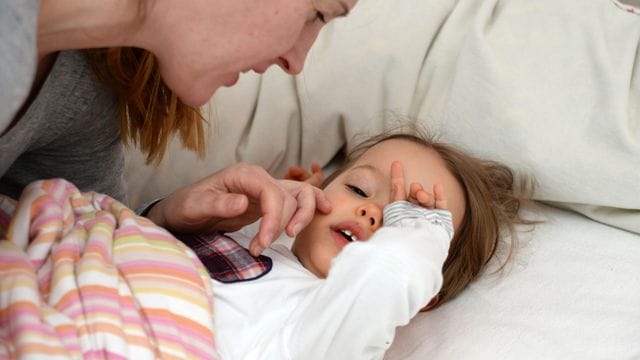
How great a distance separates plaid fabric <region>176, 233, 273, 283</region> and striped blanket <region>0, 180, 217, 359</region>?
6cm

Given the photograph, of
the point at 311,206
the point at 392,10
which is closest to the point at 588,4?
the point at 392,10

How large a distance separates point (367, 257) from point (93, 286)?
349 millimetres

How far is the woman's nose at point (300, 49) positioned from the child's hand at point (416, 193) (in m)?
0.29

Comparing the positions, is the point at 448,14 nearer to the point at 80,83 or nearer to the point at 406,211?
the point at 406,211

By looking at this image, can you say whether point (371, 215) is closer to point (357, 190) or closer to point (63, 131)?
point (357, 190)

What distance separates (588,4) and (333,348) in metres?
0.95

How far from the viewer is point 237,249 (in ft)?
4.22

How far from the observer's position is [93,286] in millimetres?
1061

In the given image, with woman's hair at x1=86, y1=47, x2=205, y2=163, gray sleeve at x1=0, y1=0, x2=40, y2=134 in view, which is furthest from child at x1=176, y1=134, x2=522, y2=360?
gray sleeve at x1=0, y1=0, x2=40, y2=134

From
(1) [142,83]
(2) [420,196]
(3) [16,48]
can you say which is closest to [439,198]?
(2) [420,196]

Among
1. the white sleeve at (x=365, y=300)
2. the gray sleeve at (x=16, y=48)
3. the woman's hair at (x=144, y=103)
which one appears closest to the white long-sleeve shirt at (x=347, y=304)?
the white sleeve at (x=365, y=300)

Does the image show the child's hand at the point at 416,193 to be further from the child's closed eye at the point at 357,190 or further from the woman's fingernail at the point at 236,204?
the woman's fingernail at the point at 236,204

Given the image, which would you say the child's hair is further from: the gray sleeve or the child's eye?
the gray sleeve

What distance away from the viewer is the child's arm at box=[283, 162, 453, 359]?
3.37ft
